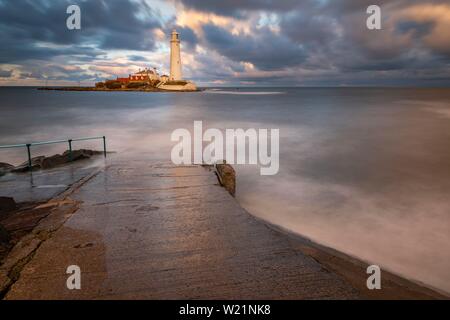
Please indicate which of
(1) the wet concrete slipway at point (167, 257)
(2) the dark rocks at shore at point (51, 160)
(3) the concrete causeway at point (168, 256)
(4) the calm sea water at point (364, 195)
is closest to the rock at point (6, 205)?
(1) the wet concrete slipway at point (167, 257)

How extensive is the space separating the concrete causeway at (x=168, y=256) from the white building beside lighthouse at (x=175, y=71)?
9310 centimetres

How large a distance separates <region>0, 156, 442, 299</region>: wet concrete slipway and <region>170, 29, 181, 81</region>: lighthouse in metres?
92.5

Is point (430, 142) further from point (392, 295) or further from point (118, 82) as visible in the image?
point (118, 82)

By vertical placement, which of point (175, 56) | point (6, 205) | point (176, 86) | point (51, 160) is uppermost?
point (175, 56)

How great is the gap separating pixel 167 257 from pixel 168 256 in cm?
2

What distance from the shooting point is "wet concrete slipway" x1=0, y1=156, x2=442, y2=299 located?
2.65 metres

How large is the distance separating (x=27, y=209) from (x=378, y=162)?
12.2m

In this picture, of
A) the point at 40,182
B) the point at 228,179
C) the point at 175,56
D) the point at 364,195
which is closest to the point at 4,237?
the point at 40,182

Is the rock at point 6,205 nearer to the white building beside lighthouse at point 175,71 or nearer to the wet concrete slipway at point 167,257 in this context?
the wet concrete slipway at point 167,257

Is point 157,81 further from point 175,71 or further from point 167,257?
point 167,257

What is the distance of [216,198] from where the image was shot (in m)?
5.11

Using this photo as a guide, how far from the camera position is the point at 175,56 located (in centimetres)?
9175

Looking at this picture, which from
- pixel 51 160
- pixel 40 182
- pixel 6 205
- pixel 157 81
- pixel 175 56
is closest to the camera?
pixel 6 205
